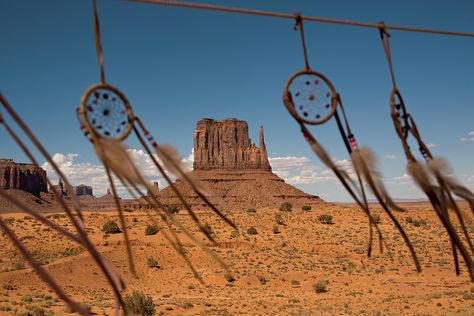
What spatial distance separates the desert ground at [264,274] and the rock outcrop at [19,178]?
388ft

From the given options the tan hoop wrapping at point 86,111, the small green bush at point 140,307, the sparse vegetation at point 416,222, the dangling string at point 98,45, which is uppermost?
Result: the dangling string at point 98,45

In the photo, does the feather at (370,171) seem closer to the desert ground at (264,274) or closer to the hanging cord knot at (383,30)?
the hanging cord knot at (383,30)

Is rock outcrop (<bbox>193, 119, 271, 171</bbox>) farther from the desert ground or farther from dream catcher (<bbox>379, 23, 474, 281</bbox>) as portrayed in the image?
dream catcher (<bbox>379, 23, 474, 281</bbox>)

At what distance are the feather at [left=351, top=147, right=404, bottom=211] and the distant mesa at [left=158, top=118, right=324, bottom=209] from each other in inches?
4314

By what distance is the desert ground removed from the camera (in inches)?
985

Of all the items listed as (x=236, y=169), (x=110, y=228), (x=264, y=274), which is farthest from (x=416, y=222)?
(x=236, y=169)

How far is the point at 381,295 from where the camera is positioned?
28.4 metres

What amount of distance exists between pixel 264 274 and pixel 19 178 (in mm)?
158227

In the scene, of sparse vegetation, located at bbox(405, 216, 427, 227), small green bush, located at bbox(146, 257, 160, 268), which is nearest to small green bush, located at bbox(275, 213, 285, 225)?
sparse vegetation, located at bbox(405, 216, 427, 227)

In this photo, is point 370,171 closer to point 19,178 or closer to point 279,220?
point 279,220

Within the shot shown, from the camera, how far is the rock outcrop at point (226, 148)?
157250 mm

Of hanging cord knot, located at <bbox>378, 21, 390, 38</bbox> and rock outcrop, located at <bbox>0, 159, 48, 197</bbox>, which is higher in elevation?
rock outcrop, located at <bbox>0, 159, 48, 197</bbox>

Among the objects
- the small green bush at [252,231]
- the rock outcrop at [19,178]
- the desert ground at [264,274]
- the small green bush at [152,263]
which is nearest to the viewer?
the desert ground at [264,274]

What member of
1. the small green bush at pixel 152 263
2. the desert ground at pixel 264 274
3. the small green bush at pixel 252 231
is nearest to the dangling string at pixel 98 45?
the desert ground at pixel 264 274
